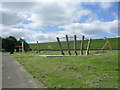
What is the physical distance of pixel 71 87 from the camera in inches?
241

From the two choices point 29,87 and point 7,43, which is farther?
point 7,43

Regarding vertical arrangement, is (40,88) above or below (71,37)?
below

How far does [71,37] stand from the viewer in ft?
75.2

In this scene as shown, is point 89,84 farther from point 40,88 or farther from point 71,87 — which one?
point 40,88

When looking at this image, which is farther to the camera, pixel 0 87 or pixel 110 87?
pixel 0 87

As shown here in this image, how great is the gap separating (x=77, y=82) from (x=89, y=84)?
0.51 m

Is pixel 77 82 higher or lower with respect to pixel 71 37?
lower

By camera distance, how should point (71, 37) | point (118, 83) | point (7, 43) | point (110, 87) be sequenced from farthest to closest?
point (7, 43) < point (71, 37) < point (118, 83) < point (110, 87)

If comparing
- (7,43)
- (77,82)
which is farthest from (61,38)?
(7,43)

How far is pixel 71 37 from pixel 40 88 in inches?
670

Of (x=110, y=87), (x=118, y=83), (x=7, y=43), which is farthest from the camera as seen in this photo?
(x=7, y=43)

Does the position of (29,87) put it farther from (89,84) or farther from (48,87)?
(89,84)

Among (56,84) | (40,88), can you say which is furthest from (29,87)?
(56,84)

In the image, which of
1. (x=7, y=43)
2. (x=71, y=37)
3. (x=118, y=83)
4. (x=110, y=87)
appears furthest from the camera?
(x=7, y=43)
